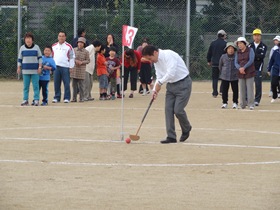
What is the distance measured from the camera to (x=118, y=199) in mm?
10469

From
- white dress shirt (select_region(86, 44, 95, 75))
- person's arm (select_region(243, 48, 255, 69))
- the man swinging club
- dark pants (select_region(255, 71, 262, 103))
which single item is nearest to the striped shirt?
white dress shirt (select_region(86, 44, 95, 75))

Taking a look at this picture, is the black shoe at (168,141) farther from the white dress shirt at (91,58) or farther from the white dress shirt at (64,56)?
the white dress shirt at (91,58)

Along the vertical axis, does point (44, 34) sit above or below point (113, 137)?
above

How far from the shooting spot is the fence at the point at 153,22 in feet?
120

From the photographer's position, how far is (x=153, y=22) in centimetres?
3684

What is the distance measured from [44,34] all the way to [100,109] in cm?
1340

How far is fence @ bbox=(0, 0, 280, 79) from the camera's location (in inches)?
1438

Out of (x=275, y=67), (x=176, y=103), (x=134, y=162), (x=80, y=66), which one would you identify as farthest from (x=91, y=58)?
(x=134, y=162)

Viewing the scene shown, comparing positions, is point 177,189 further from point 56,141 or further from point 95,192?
point 56,141

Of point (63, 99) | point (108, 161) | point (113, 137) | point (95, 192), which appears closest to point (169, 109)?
point (113, 137)

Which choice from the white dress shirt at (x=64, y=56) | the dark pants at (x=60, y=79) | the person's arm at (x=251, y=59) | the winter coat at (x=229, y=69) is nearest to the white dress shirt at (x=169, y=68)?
the person's arm at (x=251, y=59)

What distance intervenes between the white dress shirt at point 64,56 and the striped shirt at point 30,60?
1.34 meters

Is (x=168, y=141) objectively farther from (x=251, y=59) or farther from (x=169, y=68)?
(x=251, y=59)

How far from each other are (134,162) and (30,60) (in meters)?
11.0
